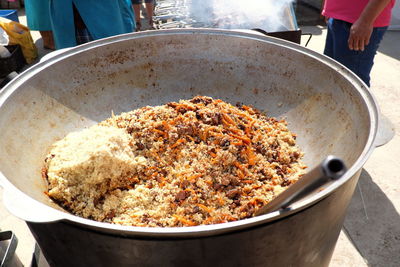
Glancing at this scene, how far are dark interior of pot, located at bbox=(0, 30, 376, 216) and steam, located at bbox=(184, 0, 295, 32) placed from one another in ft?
5.45

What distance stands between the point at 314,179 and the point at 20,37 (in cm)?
488

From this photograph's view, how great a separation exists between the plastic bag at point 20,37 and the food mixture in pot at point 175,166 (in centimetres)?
346

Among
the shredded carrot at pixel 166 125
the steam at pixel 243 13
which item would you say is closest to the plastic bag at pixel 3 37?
the steam at pixel 243 13

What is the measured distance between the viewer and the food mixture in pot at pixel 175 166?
1.43 meters

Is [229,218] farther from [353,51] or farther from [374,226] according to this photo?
[353,51]

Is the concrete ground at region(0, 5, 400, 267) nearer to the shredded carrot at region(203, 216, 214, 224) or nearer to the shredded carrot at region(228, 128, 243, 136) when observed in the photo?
the shredded carrot at region(228, 128, 243, 136)

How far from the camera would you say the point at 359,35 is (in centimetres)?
227

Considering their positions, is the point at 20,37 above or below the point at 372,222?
above

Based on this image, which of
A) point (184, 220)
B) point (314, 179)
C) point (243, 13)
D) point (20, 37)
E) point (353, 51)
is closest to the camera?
point (314, 179)

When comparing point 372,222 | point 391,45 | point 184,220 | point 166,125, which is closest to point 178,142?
point 166,125

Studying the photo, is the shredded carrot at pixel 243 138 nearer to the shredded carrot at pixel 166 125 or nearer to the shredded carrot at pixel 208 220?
the shredded carrot at pixel 166 125

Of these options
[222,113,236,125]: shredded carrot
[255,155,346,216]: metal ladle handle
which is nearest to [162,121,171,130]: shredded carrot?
[222,113,236,125]: shredded carrot

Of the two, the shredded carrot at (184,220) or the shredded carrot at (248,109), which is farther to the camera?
the shredded carrot at (248,109)

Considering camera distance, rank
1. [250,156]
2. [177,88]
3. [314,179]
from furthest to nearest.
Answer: [177,88]
[250,156]
[314,179]
